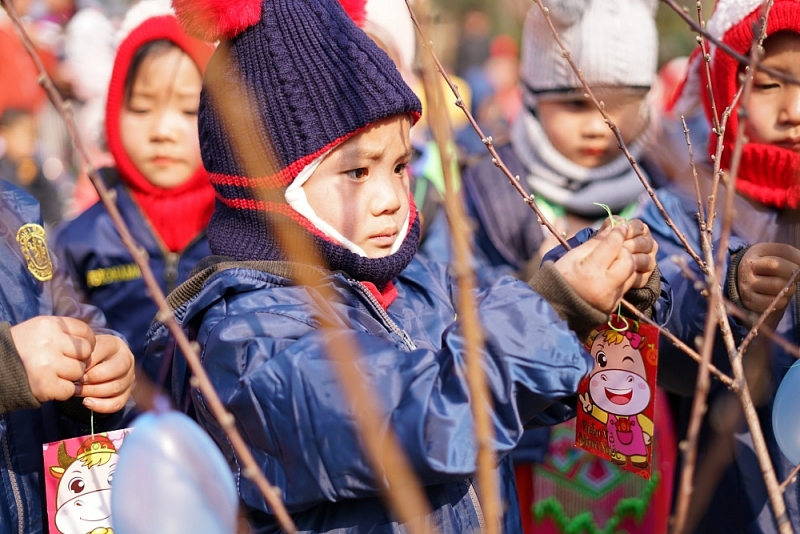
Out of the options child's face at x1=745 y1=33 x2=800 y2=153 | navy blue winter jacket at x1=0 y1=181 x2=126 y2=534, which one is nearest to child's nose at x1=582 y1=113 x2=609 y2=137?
child's face at x1=745 y1=33 x2=800 y2=153

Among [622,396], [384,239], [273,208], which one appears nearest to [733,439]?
[622,396]

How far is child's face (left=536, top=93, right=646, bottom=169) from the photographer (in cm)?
313

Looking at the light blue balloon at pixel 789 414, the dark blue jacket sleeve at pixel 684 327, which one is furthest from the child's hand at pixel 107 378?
the light blue balloon at pixel 789 414

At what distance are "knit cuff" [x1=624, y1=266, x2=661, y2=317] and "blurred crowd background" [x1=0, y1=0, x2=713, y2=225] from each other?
58 cm

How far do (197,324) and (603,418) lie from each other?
785 millimetres

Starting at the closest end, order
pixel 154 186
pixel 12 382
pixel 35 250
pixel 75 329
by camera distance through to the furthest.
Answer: pixel 12 382, pixel 75 329, pixel 35 250, pixel 154 186

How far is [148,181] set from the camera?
3051mm

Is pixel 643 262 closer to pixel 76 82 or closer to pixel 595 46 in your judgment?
pixel 595 46

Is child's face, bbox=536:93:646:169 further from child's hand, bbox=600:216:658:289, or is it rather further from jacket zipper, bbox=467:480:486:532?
jacket zipper, bbox=467:480:486:532

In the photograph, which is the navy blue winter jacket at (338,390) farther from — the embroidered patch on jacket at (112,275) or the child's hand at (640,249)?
the embroidered patch on jacket at (112,275)

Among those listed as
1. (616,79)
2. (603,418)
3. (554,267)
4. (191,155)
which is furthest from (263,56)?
(616,79)

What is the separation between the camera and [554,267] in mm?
1413

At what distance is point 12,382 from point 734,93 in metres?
1.82

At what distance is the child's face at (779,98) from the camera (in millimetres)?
2027
